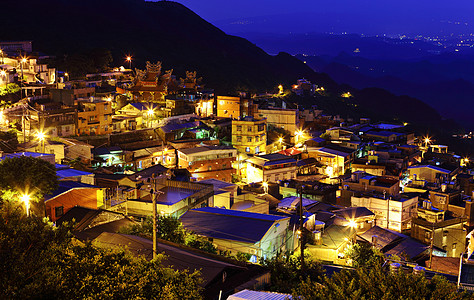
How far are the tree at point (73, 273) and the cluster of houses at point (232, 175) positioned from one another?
1697 millimetres

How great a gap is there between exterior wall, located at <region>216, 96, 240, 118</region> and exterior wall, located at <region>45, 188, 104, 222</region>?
2219cm

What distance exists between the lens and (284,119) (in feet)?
120

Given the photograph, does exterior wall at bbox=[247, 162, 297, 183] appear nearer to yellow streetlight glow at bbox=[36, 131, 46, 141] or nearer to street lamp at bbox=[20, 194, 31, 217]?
yellow streetlight glow at bbox=[36, 131, 46, 141]

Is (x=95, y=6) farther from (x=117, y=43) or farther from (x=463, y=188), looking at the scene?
(x=463, y=188)

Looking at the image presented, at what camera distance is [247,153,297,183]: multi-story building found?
27406 mm

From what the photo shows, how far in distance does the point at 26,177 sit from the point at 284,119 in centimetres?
2499

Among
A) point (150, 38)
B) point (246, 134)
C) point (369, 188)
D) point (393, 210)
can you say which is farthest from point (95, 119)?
point (150, 38)

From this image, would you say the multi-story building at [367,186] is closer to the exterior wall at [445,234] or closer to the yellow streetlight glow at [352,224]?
the exterior wall at [445,234]

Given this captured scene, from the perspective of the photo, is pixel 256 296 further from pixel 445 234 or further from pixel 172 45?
pixel 172 45

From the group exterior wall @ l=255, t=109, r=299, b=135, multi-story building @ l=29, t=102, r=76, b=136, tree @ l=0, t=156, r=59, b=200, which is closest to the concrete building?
tree @ l=0, t=156, r=59, b=200

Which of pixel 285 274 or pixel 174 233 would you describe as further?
pixel 174 233

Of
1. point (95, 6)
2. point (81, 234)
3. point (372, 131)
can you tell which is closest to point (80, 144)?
point (81, 234)

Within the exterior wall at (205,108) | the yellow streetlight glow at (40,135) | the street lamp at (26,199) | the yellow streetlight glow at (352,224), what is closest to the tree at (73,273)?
the street lamp at (26,199)

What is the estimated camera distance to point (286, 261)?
1160cm
